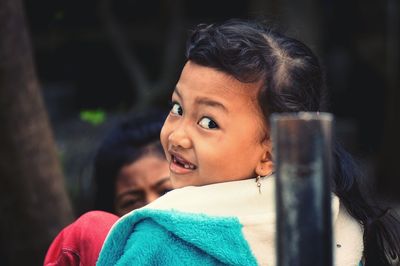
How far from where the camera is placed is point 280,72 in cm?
193

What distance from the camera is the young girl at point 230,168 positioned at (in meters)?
1.75

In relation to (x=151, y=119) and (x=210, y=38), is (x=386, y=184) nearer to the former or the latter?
(x=151, y=119)

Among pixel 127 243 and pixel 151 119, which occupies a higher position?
pixel 127 243

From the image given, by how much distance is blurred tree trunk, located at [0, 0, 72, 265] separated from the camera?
318cm

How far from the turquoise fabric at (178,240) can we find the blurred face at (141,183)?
4.51 ft

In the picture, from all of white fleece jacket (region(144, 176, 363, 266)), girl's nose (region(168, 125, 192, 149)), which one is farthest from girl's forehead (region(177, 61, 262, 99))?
white fleece jacket (region(144, 176, 363, 266))

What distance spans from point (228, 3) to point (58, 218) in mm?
6063

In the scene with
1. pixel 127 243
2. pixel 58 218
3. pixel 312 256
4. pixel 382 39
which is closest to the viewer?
pixel 312 256

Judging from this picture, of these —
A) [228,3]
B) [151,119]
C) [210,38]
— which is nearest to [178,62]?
[228,3]

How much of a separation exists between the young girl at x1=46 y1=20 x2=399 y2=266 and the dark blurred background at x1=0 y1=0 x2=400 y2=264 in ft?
16.2

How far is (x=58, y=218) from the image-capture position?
334 centimetres

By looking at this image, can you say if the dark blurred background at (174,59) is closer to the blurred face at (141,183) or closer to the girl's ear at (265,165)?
the blurred face at (141,183)

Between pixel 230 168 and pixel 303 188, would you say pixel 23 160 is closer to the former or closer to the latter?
pixel 230 168

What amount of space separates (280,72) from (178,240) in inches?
19.3
